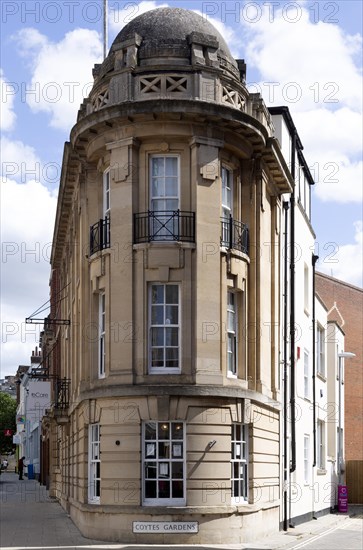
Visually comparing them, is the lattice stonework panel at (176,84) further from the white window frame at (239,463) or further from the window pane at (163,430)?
the white window frame at (239,463)

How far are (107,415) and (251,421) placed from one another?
12.8ft

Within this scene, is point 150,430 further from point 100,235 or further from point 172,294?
point 100,235

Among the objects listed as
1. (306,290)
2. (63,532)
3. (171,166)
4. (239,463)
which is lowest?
(63,532)

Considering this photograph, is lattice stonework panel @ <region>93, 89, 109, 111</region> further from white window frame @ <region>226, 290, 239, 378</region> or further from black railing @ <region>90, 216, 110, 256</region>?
white window frame @ <region>226, 290, 239, 378</region>

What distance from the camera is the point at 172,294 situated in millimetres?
24922

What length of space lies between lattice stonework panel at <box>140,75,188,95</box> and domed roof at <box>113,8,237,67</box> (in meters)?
0.96

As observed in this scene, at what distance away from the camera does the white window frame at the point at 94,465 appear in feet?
82.4

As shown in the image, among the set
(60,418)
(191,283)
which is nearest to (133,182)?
(191,283)

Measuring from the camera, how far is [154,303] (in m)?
24.9

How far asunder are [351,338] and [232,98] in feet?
110

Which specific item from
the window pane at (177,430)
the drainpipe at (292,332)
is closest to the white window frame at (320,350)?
the drainpipe at (292,332)

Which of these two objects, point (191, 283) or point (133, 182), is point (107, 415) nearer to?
point (191, 283)

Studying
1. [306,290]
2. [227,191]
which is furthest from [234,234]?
[306,290]

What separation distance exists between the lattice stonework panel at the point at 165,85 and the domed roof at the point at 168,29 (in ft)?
3.15
